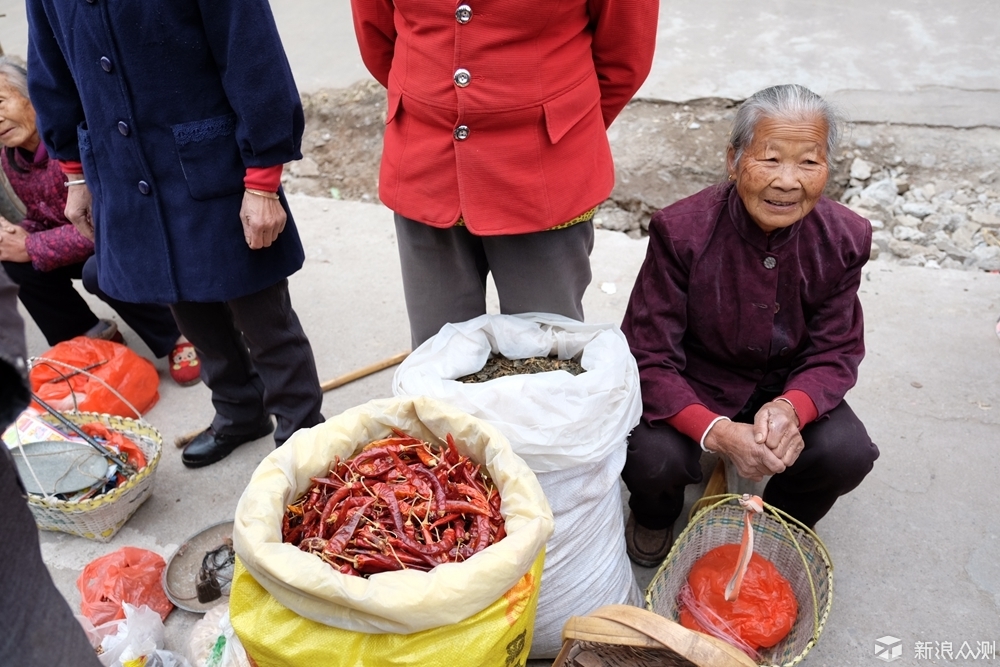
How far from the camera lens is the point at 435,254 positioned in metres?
2.23

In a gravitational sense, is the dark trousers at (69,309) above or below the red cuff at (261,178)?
below

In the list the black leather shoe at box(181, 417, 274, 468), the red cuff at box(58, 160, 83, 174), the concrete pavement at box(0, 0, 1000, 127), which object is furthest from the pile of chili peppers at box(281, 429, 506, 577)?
the concrete pavement at box(0, 0, 1000, 127)

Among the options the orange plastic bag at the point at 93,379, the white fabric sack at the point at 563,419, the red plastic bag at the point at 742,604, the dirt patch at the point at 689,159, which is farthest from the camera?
the dirt patch at the point at 689,159

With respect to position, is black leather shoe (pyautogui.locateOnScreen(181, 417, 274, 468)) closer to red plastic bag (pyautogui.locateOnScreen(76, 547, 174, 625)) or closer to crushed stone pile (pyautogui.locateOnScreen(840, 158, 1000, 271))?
red plastic bag (pyautogui.locateOnScreen(76, 547, 174, 625))

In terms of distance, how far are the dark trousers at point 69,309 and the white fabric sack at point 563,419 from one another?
1.82 m

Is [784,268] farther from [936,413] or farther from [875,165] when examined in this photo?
[875,165]

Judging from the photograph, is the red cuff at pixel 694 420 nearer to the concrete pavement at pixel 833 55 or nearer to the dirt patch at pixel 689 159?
the dirt patch at pixel 689 159

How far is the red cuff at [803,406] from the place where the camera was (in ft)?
6.62

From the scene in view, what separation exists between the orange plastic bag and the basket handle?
Result: 2.40 m

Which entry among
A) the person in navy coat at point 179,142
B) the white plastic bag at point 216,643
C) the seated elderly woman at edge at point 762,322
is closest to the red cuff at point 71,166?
the person in navy coat at point 179,142

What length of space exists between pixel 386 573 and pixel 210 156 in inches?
52.1

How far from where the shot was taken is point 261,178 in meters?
2.12

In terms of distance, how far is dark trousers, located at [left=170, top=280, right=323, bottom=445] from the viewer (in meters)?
2.43

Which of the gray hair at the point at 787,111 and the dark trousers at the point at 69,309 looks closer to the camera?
the gray hair at the point at 787,111
